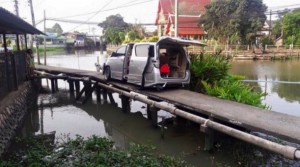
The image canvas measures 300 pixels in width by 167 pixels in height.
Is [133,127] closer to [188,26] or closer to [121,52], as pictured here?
[121,52]

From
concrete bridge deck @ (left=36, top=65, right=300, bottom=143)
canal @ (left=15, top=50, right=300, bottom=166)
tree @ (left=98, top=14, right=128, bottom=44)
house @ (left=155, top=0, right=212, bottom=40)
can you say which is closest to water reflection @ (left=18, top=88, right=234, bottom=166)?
canal @ (left=15, top=50, right=300, bottom=166)

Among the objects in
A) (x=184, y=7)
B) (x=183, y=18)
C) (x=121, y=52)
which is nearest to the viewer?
(x=121, y=52)

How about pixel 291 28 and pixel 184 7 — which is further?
pixel 184 7

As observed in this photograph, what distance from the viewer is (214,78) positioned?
9547mm

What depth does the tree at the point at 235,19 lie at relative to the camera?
3394cm

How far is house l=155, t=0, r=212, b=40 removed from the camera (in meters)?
42.7

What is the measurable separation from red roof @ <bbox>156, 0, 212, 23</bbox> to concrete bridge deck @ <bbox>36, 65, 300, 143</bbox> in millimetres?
38734

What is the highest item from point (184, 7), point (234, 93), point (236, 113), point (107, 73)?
point (184, 7)

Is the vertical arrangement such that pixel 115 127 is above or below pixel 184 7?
below

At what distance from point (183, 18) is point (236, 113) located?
128ft

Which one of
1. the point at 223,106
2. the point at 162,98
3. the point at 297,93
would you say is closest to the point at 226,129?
the point at 223,106

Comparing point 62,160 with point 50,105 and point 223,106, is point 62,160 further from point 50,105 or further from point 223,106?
point 50,105

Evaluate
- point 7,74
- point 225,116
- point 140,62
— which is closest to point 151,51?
point 140,62

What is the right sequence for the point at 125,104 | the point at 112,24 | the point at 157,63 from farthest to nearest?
1. the point at 112,24
2. the point at 125,104
3. the point at 157,63
